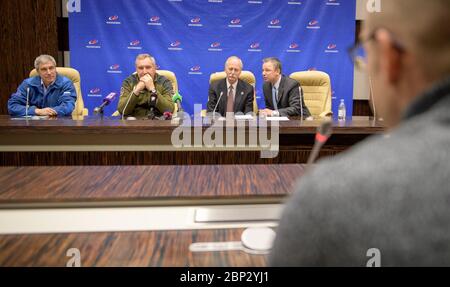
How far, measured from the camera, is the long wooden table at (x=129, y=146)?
2850 millimetres

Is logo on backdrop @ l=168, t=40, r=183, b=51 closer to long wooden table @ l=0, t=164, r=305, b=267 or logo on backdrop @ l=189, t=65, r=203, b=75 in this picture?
logo on backdrop @ l=189, t=65, r=203, b=75

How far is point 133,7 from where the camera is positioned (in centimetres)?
538

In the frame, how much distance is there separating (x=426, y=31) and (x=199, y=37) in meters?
5.23

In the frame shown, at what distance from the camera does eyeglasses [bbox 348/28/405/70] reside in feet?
1.65

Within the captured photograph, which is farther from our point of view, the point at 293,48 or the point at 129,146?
the point at 293,48

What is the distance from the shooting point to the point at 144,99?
13.3 feet

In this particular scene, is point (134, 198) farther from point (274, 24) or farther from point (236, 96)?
point (274, 24)

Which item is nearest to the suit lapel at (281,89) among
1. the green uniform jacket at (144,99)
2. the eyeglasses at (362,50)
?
the green uniform jacket at (144,99)

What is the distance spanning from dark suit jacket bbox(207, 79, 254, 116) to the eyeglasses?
3693 millimetres

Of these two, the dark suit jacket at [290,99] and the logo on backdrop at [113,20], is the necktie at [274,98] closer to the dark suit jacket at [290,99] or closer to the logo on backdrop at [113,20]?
the dark suit jacket at [290,99]

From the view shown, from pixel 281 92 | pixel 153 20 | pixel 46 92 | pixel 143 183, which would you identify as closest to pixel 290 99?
pixel 281 92

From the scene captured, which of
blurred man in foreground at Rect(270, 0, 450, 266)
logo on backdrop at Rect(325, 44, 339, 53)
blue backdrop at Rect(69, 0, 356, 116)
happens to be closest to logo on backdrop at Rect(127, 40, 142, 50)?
blue backdrop at Rect(69, 0, 356, 116)
